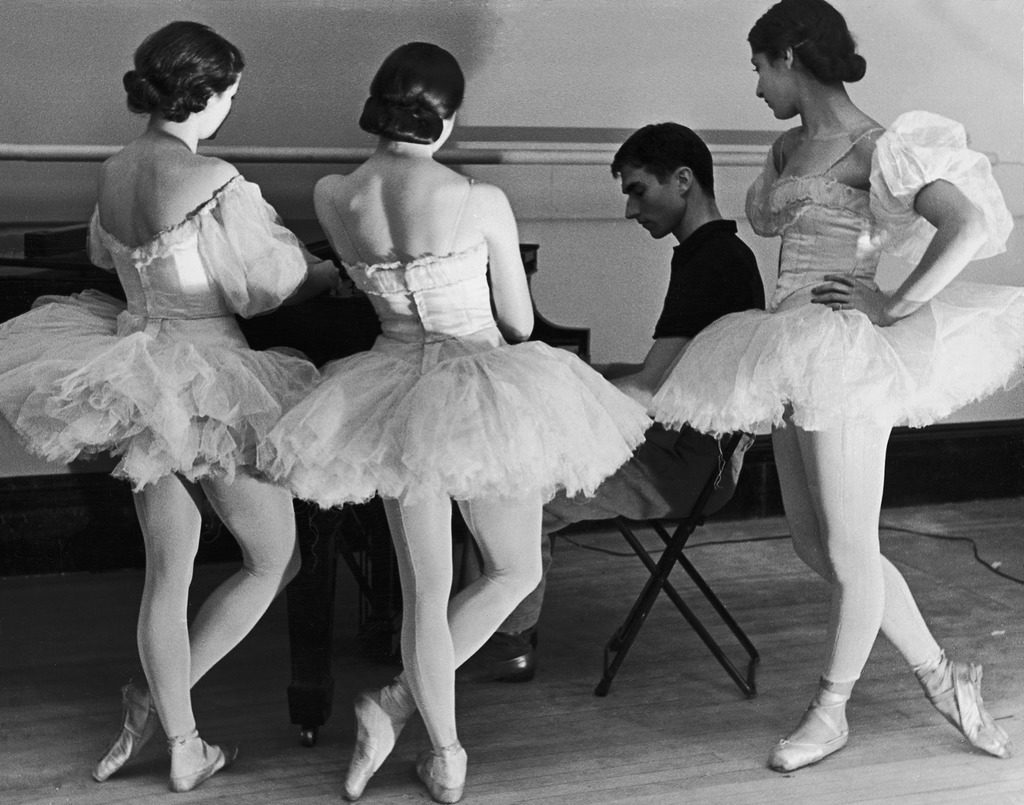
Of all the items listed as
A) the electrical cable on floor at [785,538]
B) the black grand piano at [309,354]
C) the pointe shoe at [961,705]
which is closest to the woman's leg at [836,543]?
the pointe shoe at [961,705]

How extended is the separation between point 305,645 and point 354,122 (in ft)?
6.99

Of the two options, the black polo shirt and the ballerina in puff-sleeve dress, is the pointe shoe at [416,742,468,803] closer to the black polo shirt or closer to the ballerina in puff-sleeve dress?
the ballerina in puff-sleeve dress

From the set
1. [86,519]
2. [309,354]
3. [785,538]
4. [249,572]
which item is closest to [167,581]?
[249,572]

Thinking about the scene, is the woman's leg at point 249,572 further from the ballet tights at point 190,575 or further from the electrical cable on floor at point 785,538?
the electrical cable on floor at point 785,538

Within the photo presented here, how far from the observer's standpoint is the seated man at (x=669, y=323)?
3.49m

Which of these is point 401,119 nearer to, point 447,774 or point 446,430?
point 446,430

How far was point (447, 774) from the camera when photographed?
9.66ft

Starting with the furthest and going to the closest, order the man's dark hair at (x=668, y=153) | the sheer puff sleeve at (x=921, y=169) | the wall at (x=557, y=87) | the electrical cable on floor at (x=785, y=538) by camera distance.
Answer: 1. the electrical cable on floor at (x=785, y=538)
2. the wall at (x=557, y=87)
3. the man's dark hair at (x=668, y=153)
4. the sheer puff sleeve at (x=921, y=169)

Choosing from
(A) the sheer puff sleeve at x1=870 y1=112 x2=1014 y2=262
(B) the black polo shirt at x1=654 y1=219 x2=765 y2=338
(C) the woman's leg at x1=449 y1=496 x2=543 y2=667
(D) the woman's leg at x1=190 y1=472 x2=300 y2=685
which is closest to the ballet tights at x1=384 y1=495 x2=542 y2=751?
(C) the woman's leg at x1=449 y1=496 x2=543 y2=667

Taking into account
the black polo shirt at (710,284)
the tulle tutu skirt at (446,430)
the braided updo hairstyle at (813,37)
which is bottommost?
the tulle tutu skirt at (446,430)

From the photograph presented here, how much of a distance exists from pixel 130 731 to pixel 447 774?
2.41ft

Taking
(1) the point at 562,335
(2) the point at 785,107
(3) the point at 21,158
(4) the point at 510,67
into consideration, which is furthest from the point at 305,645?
(4) the point at 510,67

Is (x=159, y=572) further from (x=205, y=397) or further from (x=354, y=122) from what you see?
(x=354, y=122)

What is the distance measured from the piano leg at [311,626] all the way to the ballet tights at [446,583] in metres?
0.36
